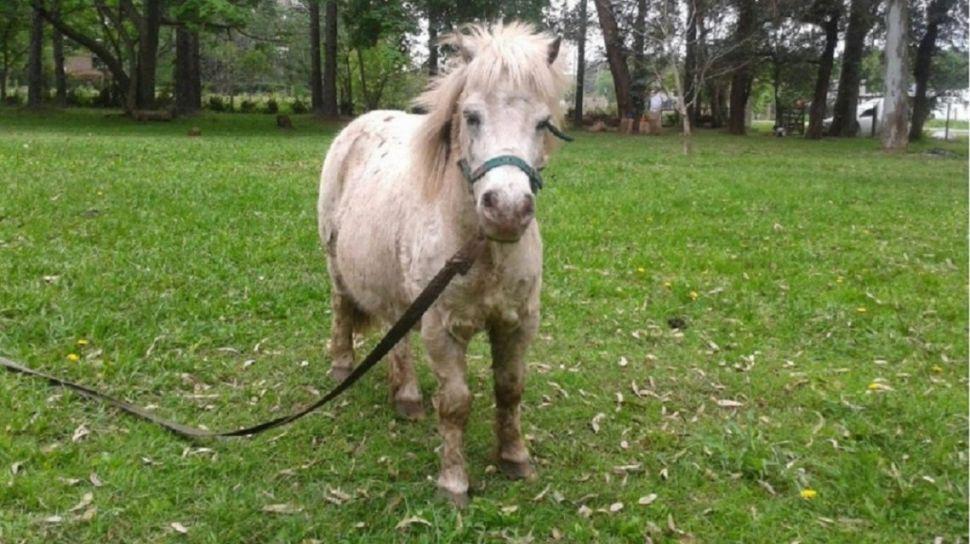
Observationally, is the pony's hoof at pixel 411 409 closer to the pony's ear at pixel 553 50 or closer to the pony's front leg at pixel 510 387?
the pony's front leg at pixel 510 387

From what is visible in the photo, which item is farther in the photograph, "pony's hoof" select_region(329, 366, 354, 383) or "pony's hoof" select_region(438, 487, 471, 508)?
"pony's hoof" select_region(329, 366, 354, 383)

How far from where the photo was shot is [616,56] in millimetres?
→ 28312

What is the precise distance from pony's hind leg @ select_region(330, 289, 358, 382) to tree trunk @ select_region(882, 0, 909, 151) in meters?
19.4

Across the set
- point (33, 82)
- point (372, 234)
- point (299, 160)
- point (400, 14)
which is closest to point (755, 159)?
point (299, 160)

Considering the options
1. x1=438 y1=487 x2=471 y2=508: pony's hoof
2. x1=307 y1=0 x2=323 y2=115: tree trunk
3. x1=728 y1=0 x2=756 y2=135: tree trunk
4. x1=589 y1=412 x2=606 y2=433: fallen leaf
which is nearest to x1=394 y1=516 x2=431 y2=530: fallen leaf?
x1=438 y1=487 x2=471 y2=508: pony's hoof

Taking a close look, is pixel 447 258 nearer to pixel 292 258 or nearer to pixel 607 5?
pixel 292 258

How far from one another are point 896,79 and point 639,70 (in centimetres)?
1210

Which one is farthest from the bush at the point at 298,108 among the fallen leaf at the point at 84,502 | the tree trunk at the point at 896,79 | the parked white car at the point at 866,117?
the fallen leaf at the point at 84,502

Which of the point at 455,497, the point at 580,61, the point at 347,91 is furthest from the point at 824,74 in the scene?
the point at 455,497

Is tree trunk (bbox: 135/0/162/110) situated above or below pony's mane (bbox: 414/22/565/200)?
above

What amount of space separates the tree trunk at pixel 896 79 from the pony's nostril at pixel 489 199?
67.5 feet

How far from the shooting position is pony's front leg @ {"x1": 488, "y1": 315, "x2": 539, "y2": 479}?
3.42 metres

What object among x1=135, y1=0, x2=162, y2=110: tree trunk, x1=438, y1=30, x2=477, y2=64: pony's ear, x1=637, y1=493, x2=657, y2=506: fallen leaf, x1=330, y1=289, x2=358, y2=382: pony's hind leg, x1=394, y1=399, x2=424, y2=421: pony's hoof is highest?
x1=135, y1=0, x2=162, y2=110: tree trunk

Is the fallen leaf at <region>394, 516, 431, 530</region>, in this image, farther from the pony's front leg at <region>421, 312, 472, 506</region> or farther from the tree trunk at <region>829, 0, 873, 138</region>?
the tree trunk at <region>829, 0, 873, 138</region>
